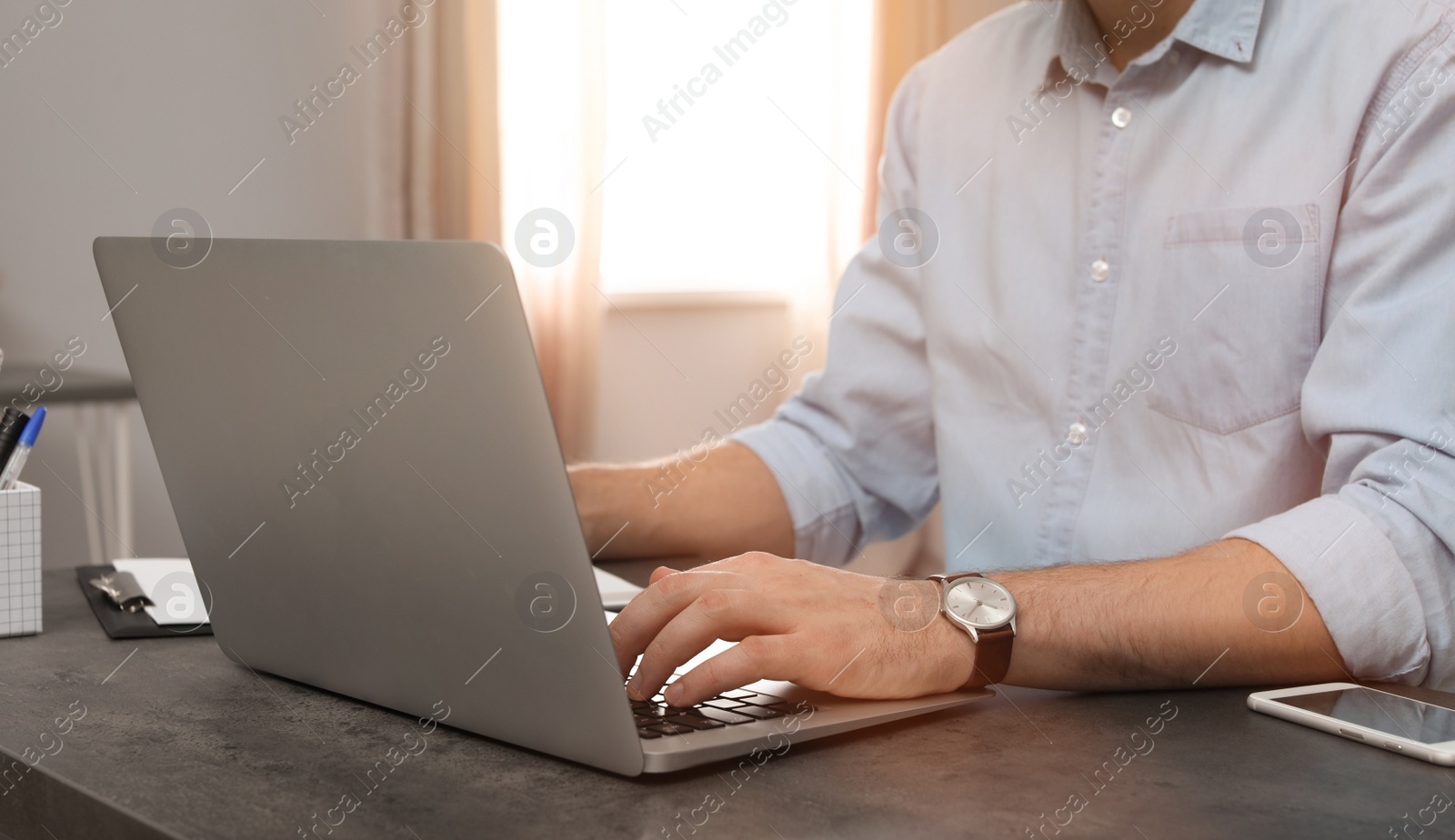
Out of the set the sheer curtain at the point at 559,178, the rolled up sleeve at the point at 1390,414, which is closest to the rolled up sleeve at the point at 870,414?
the rolled up sleeve at the point at 1390,414

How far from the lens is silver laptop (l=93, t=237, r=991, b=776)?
51 centimetres

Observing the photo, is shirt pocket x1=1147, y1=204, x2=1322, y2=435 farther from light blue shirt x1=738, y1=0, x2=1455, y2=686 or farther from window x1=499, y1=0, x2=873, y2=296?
window x1=499, y1=0, x2=873, y2=296

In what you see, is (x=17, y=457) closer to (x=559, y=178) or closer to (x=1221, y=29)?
(x=1221, y=29)

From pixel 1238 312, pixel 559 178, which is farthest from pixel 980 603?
pixel 559 178

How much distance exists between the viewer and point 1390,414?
830mm

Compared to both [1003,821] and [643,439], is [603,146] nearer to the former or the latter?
[643,439]

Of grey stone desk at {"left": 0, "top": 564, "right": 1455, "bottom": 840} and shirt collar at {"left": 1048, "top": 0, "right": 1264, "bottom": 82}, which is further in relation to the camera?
shirt collar at {"left": 1048, "top": 0, "right": 1264, "bottom": 82}

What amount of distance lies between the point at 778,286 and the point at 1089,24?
2702 mm

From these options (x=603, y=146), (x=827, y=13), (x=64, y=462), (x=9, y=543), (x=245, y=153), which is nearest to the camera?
(x=9, y=543)

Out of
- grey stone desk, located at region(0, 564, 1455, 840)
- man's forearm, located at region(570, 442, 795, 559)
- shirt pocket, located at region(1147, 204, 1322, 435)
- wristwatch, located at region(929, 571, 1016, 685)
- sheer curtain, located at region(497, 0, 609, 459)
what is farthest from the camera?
sheer curtain, located at region(497, 0, 609, 459)

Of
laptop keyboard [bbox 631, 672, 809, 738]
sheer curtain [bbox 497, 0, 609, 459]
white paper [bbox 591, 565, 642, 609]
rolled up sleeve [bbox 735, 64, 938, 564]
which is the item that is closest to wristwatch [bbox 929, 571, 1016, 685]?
laptop keyboard [bbox 631, 672, 809, 738]

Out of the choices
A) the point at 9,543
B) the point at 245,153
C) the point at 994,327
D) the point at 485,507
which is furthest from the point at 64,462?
the point at 485,507

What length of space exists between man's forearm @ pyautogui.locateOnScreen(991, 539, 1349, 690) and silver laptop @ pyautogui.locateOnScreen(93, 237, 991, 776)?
66 millimetres

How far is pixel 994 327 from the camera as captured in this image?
120 centimetres
